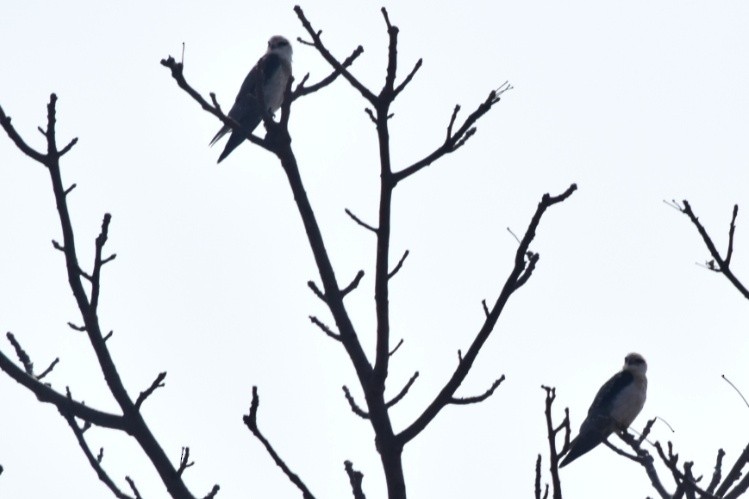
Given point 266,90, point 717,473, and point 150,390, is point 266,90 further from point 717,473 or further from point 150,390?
point 150,390

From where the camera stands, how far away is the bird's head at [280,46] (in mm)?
11953

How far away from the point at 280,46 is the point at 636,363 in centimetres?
486

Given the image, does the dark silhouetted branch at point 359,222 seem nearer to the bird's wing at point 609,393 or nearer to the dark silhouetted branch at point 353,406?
the dark silhouetted branch at point 353,406

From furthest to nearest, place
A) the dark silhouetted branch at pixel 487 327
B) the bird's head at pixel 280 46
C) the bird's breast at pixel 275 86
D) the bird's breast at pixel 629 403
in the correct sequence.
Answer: the bird's head at pixel 280 46 < the bird's breast at pixel 629 403 < the bird's breast at pixel 275 86 < the dark silhouetted branch at pixel 487 327

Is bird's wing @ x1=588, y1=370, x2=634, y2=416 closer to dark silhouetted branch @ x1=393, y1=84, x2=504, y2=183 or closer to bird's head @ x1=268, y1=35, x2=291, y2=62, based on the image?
bird's head @ x1=268, y1=35, x2=291, y2=62

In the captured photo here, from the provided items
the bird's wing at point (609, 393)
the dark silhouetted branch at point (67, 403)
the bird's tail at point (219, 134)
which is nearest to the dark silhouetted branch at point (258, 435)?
the dark silhouetted branch at point (67, 403)

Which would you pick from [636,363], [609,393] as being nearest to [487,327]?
[609,393]

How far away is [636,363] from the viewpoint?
1157 cm

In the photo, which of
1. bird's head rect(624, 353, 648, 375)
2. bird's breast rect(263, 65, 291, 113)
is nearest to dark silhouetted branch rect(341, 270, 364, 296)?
bird's breast rect(263, 65, 291, 113)

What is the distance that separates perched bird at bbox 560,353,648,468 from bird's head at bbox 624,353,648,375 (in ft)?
0.41

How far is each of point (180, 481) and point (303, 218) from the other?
84 cm

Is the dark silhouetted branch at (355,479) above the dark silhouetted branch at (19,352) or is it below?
A: below

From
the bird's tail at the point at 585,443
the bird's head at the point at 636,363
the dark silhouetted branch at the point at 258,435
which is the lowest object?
the dark silhouetted branch at the point at 258,435

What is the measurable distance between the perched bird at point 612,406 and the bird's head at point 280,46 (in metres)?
4.60
